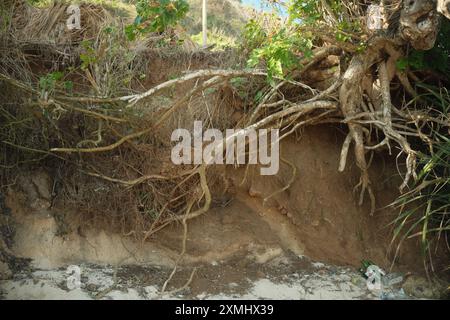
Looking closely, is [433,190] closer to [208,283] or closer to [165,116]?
[208,283]

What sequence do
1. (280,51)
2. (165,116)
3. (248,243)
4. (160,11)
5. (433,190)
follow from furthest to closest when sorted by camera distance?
(248,243) < (433,190) < (165,116) < (280,51) < (160,11)

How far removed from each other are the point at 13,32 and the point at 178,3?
2.25m

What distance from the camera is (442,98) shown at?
4453 mm

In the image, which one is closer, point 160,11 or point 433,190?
point 160,11

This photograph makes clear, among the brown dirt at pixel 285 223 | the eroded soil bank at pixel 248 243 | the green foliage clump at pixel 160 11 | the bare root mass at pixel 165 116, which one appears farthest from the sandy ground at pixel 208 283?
the green foliage clump at pixel 160 11

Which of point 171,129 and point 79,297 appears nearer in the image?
point 79,297

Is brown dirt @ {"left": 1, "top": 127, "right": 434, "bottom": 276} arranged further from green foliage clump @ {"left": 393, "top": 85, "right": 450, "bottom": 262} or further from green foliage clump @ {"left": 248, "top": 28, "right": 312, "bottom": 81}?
green foliage clump @ {"left": 248, "top": 28, "right": 312, "bottom": 81}

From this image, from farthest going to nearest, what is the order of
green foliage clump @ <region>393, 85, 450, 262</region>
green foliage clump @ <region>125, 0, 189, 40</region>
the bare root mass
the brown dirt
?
1. the brown dirt
2. the bare root mass
3. green foliage clump @ <region>393, 85, 450, 262</region>
4. green foliage clump @ <region>125, 0, 189, 40</region>

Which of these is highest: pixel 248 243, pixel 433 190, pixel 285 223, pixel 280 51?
pixel 280 51

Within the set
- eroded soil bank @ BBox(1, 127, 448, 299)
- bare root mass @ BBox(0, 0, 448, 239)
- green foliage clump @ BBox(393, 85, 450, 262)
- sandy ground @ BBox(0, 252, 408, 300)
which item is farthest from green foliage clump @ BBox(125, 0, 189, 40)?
green foliage clump @ BBox(393, 85, 450, 262)

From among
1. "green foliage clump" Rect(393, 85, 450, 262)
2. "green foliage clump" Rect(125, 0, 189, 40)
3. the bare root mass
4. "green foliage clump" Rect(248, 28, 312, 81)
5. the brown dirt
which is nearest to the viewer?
"green foliage clump" Rect(125, 0, 189, 40)

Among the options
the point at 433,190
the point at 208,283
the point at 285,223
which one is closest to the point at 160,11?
the point at 208,283
